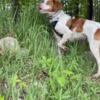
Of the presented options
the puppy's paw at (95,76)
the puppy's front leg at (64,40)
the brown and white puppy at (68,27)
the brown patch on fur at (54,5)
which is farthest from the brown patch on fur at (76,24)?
the puppy's paw at (95,76)

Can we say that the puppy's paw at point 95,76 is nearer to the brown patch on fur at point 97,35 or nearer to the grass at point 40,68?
the grass at point 40,68

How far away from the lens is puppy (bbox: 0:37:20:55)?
6104 mm

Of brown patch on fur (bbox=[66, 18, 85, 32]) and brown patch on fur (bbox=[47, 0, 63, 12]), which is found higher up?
brown patch on fur (bbox=[47, 0, 63, 12])

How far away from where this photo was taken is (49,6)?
274 inches

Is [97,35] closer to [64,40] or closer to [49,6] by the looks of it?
[64,40]

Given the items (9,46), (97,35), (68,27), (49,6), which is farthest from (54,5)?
(9,46)

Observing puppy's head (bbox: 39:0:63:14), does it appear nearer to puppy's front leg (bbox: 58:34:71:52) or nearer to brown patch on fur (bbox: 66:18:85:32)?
brown patch on fur (bbox: 66:18:85:32)

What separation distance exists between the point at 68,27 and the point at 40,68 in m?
1.33

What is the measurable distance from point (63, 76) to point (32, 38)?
143 centimetres

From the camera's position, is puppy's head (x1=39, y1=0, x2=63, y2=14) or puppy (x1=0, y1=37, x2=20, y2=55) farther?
puppy's head (x1=39, y1=0, x2=63, y2=14)

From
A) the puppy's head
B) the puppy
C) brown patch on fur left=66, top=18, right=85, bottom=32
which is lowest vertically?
the puppy

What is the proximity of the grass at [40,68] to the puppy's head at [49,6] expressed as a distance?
0.36 metres

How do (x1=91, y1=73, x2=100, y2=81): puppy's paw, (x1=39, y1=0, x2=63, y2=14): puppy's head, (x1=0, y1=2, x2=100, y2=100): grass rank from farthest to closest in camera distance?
(x1=39, y1=0, x2=63, y2=14): puppy's head
(x1=91, y1=73, x2=100, y2=81): puppy's paw
(x1=0, y1=2, x2=100, y2=100): grass

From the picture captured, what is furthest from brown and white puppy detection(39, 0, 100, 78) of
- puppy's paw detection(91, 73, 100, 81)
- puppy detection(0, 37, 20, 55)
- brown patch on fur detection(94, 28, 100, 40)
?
puppy detection(0, 37, 20, 55)
